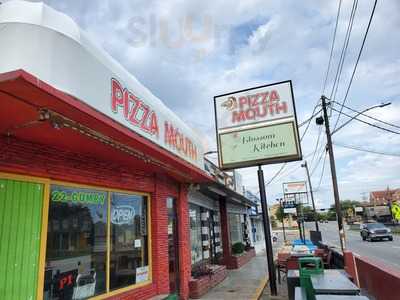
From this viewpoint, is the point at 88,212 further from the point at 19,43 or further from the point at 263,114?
the point at 263,114

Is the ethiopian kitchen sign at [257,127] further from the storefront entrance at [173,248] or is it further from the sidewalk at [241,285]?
the sidewalk at [241,285]

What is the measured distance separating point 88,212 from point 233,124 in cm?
628

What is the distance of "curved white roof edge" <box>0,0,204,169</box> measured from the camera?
12.8 ft

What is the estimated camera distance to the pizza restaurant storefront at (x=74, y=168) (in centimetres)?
399

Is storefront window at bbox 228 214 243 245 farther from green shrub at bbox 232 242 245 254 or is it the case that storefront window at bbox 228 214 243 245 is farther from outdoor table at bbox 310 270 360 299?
outdoor table at bbox 310 270 360 299

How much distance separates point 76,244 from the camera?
19.1ft

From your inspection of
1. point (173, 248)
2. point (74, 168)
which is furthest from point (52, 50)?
point (173, 248)

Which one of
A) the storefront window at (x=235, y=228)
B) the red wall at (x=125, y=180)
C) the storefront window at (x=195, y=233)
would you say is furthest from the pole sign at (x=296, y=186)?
the red wall at (x=125, y=180)

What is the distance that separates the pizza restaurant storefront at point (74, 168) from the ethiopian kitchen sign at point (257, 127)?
3.02m

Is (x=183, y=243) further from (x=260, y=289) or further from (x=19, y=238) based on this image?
(x=19, y=238)

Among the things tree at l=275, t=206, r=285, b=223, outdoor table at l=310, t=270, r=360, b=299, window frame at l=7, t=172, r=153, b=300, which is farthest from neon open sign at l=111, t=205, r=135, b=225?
tree at l=275, t=206, r=285, b=223

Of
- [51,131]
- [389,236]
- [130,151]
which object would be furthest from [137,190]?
[389,236]

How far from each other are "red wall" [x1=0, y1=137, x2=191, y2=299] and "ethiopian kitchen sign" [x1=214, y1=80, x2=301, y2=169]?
2215 millimetres

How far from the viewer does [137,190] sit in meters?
7.82
